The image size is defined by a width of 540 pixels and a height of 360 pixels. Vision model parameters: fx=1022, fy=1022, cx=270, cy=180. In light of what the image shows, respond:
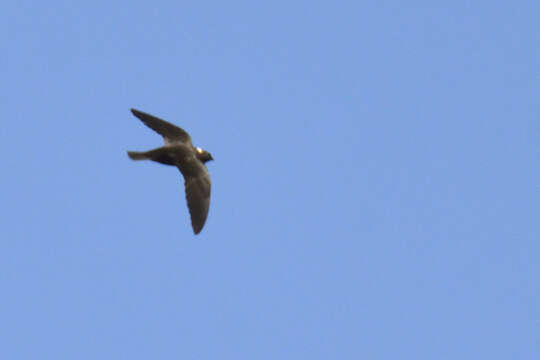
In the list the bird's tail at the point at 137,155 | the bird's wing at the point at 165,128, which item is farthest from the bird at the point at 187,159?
the bird's tail at the point at 137,155

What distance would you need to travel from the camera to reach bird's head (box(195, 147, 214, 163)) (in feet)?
75.6

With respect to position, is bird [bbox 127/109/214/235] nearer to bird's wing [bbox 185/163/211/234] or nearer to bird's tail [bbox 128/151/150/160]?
bird's wing [bbox 185/163/211/234]

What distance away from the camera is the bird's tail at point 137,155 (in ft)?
70.8

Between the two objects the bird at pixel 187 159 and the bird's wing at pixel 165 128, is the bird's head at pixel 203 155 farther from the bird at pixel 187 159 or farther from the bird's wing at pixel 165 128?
the bird's wing at pixel 165 128

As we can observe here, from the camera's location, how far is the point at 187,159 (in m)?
22.7

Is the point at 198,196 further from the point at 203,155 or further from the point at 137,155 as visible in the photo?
the point at 137,155

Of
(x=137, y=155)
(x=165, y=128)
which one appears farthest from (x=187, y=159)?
(x=137, y=155)

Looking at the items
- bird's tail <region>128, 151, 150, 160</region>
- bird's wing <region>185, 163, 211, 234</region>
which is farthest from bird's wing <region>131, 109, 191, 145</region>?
bird's tail <region>128, 151, 150, 160</region>

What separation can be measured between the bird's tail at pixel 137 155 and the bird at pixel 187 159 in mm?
331

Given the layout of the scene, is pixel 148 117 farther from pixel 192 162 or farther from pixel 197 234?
pixel 197 234

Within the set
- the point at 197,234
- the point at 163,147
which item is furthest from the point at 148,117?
the point at 197,234

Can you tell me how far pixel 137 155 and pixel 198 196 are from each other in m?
1.71

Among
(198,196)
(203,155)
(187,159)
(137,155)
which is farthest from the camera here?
(203,155)

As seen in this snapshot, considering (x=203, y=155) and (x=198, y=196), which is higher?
(x=203, y=155)
